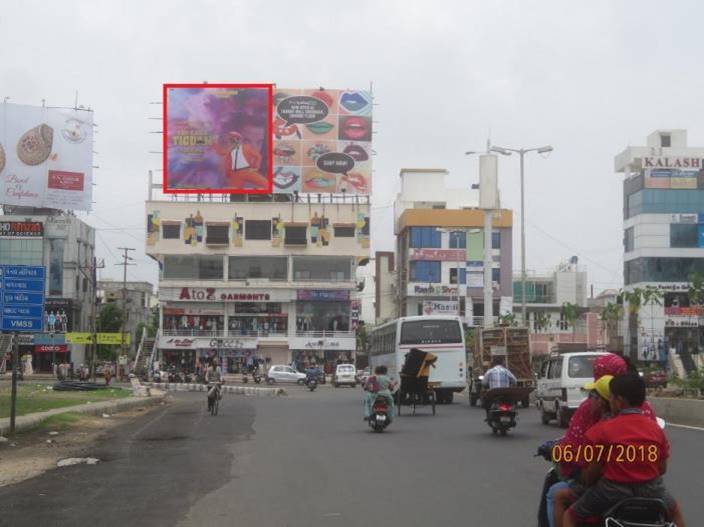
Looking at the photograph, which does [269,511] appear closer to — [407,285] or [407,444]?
[407,444]

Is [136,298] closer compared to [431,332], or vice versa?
[431,332]

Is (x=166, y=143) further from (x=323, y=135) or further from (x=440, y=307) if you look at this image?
(x=440, y=307)

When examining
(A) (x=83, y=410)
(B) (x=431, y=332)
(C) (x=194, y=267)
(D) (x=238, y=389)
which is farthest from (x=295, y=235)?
(A) (x=83, y=410)

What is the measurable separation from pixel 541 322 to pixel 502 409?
68.3 meters

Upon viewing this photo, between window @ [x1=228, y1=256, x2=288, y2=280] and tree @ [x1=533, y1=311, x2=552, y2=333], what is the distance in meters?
23.0

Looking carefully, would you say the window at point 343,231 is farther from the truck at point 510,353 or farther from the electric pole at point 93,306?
the truck at point 510,353

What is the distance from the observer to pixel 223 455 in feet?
51.7

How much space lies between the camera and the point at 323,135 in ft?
255

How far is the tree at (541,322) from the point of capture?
85.3 metres

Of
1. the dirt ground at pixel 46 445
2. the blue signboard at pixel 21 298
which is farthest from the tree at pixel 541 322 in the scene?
the blue signboard at pixel 21 298

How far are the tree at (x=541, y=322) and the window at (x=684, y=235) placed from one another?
1329 cm

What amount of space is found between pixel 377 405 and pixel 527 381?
48.8ft

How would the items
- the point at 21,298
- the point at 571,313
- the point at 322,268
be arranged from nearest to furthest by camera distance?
the point at 21,298, the point at 571,313, the point at 322,268

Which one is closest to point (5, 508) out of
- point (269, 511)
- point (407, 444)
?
point (269, 511)
